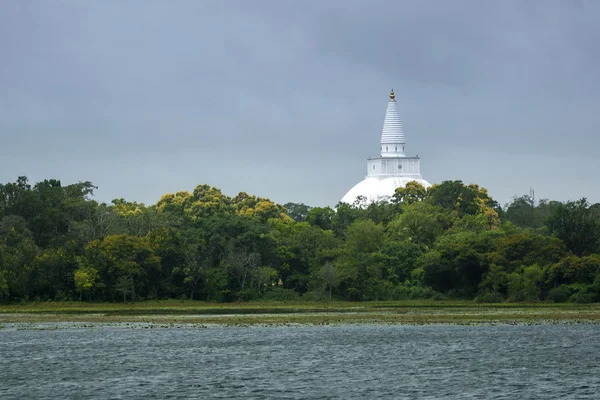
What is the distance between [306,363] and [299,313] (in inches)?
1261

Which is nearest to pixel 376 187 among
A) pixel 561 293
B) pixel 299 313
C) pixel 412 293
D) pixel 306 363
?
pixel 412 293

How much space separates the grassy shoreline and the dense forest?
2238 millimetres

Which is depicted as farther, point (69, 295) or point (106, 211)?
point (106, 211)

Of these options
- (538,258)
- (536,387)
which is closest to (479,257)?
(538,258)

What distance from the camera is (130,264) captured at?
279 ft

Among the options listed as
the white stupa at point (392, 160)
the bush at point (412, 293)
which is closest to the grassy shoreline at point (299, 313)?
the bush at point (412, 293)

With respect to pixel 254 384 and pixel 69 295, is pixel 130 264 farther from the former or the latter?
pixel 254 384

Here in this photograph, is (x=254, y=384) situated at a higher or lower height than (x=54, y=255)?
lower

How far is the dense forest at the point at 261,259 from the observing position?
3354 inches

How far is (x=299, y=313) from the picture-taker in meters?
76.9

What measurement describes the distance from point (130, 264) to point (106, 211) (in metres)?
21.9

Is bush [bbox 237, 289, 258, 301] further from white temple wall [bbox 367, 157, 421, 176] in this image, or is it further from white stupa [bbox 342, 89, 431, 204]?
white temple wall [bbox 367, 157, 421, 176]

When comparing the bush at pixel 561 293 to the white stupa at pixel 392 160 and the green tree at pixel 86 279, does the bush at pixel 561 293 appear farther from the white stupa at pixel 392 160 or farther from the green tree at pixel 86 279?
the white stupa at pixel 392 160

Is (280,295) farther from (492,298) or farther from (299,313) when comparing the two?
(492,298)
